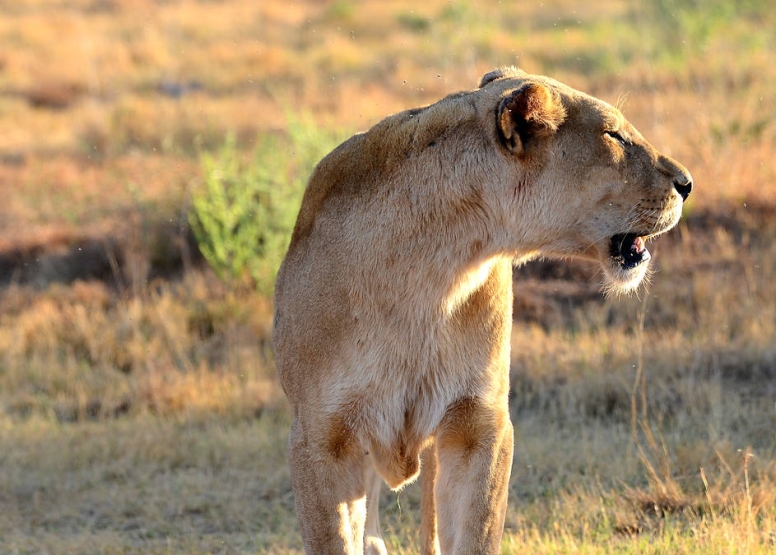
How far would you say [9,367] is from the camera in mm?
7848

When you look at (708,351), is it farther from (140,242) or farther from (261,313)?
(140,242)

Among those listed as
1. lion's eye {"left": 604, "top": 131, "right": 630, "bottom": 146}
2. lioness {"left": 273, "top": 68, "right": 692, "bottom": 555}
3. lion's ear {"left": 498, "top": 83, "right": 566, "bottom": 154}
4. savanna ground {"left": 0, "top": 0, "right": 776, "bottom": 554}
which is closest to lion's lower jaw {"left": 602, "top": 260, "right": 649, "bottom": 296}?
lioness {"left": 273, "top": 68, "right": 692, "bottom": 555}

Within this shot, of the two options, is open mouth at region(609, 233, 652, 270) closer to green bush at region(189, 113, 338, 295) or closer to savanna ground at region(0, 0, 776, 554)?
savanna ground at region(0, 0, 776, 554)

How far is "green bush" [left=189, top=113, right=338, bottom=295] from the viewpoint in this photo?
8.71 metres

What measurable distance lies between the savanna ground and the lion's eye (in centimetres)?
65

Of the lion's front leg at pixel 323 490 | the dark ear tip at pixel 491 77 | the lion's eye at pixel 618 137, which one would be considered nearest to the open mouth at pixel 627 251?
the lion's eye at pixel 618 137

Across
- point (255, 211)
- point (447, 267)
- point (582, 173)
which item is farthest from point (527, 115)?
point (255, 211)

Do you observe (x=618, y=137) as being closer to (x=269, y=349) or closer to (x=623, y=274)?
(x=623, y=274)

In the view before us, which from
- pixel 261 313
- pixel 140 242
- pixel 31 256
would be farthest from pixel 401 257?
pixel 31 256

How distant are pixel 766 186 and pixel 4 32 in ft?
55.3

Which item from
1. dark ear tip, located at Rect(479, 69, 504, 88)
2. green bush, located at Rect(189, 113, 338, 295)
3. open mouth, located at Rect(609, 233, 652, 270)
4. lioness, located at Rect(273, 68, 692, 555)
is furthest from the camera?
green bush, located at Rect(189, 113, 338, 295)

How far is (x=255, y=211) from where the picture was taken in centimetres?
899

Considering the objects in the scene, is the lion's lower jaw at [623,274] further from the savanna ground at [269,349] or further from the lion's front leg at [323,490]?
the lion's front leg at [323,490]

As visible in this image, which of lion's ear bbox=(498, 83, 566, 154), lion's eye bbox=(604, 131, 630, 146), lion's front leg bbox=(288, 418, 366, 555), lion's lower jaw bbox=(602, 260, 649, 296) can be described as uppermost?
lion's ear bbox=(498, 83, 566, 154)
